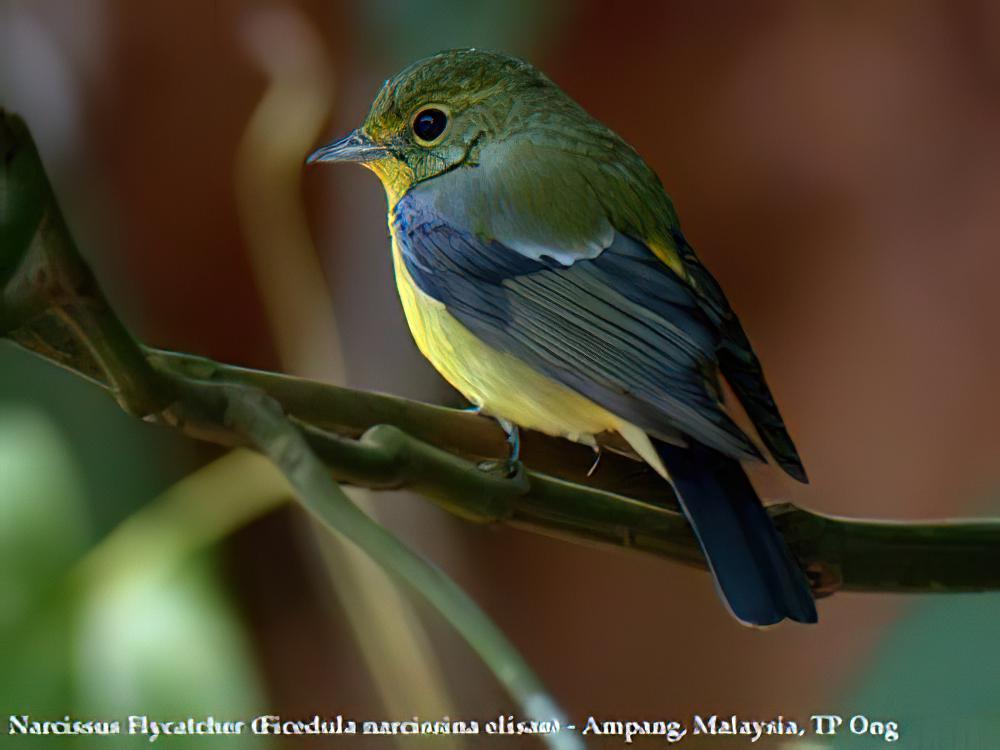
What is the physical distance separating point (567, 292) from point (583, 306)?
0.02 meters

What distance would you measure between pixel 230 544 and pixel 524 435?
0.33m

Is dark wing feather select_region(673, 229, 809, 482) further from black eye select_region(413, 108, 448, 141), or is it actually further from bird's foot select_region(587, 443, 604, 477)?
black eye select_region(413, 108, 448, 141)

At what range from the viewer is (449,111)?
111 cm

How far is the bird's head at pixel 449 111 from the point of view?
43.6 inches

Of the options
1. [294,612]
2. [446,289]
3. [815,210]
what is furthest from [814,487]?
[294,612]

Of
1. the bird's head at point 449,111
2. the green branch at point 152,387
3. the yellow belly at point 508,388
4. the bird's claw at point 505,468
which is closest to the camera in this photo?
the green branch at point 152,387

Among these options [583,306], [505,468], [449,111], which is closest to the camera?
[505,468]

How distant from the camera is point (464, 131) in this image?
3.65 ft

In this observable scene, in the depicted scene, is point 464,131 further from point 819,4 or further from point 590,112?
point 819,4

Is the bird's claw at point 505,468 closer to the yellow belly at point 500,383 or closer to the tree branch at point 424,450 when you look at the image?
the tree branch at point 424,450

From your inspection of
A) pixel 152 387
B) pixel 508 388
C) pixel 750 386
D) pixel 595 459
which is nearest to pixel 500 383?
pixel 508 388

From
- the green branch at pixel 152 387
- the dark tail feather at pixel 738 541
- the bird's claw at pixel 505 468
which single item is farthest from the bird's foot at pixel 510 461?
the green branch at pixel 152 387

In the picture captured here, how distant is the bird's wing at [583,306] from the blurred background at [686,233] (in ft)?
0.50

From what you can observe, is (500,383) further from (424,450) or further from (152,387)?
(152,387)
